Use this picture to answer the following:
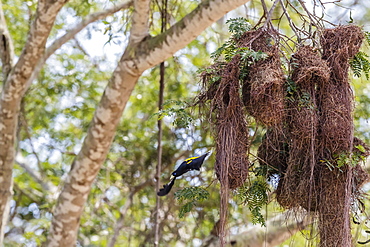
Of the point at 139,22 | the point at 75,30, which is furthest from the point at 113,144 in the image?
the point at 139,22

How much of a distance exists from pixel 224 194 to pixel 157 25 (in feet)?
11.2

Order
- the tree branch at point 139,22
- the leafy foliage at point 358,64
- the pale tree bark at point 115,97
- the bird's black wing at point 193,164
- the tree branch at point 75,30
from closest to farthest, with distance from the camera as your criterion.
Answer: the bird's black wing at point 193,164, the leafy foliage at point 358,64, the pale tree bark at point 115,97, the tree branch at point 139,22, the tree branch at point 75,30

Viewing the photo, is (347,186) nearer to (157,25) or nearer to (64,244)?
(64,244)

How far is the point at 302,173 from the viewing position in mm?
1924

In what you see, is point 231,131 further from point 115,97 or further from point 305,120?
point 115,97

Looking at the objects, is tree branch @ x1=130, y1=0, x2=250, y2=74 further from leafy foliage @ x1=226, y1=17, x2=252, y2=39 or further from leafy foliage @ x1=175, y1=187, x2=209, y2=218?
leafy foliage @ x1=175, y1=187, x2=209, y2=218

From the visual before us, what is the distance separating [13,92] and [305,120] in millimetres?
2316

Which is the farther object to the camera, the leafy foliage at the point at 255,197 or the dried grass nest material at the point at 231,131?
the leafy foliage at the point at 255,197

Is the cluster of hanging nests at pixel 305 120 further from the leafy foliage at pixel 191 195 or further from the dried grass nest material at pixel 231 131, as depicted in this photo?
the leafy foliage at pixel 191 195

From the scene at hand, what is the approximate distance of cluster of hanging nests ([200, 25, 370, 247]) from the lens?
184cm

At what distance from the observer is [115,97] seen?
2.79 meters

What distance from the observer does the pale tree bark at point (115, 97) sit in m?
2.40

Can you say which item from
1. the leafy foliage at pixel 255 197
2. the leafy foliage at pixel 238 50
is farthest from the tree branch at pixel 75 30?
the leafy foliage at pixel 255 197

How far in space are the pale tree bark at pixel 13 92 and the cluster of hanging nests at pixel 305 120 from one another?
183 centimetres
